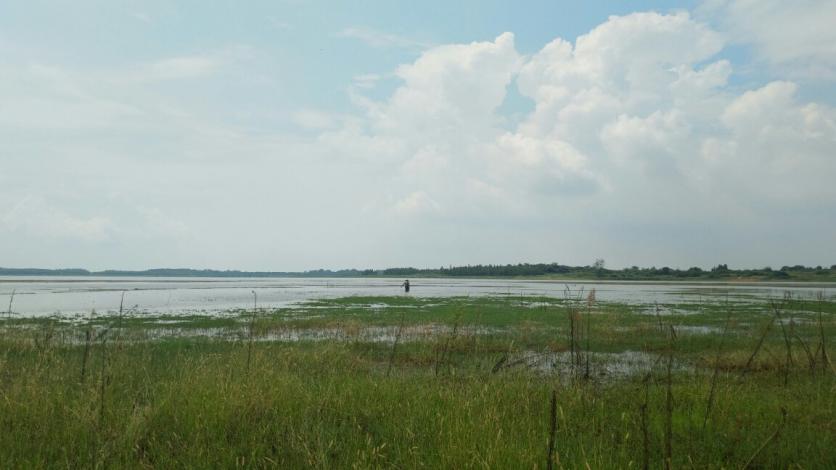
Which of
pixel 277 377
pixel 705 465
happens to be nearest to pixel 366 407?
pixel 277 377

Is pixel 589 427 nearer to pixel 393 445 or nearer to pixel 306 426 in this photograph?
pixel 393 445

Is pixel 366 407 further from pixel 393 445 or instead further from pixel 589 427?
pixel 589 427

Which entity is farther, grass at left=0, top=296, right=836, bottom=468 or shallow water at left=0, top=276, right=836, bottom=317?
shallow water at left=0, top=276, right=836, bottom=317

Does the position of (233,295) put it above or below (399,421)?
below

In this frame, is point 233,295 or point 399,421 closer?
point 399,421

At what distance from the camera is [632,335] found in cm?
1931

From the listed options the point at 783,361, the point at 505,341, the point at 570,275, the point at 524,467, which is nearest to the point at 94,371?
the point at 524,467

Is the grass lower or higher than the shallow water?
higher

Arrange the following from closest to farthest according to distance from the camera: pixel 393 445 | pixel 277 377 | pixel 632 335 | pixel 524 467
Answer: pixel 524 467, pixel 393 445, pixel 277 377, pixel 632 335

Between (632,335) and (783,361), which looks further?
(632,335)

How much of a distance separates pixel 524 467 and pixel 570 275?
163864 millimetres

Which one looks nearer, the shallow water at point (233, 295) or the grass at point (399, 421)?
the grass at point (399, 421)

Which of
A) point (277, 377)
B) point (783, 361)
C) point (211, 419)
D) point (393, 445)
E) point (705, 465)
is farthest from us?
point (783, 361)

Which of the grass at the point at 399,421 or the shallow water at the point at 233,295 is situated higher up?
the grass at the point at 399,421
